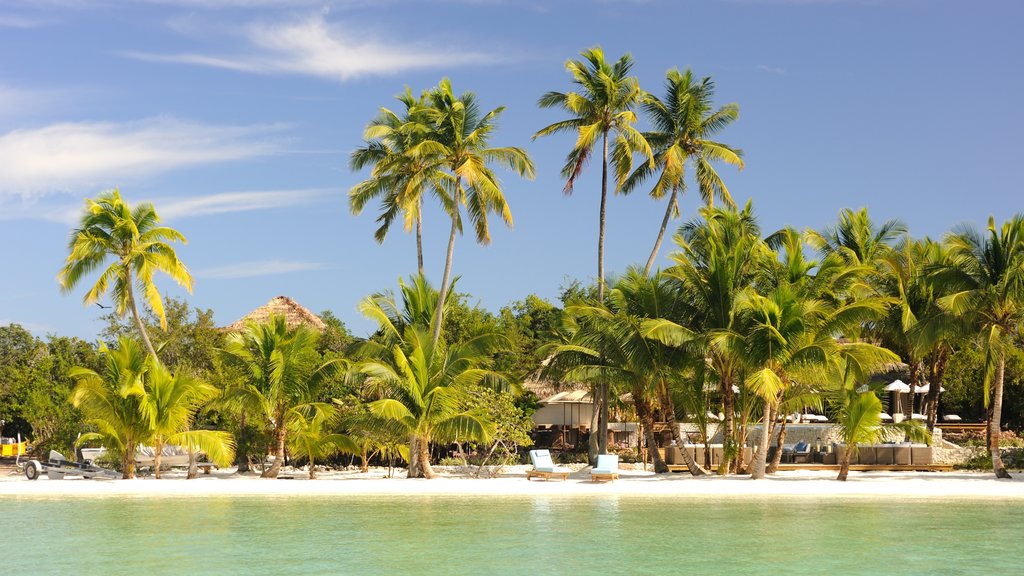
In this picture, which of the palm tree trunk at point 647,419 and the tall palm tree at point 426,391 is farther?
the palm tree trunk at point 647,419

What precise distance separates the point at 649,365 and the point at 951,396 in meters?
20.0

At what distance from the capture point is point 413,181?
25.8 m

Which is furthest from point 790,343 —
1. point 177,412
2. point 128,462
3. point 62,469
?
point 62,469

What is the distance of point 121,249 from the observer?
26.3m

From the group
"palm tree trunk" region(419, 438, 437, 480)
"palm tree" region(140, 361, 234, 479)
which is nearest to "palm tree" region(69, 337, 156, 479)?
"palm tree" region(140, 361, 234, 479)

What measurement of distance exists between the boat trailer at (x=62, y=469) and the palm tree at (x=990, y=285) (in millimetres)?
18975

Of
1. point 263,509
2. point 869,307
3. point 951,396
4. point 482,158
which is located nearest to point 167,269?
point 482,158

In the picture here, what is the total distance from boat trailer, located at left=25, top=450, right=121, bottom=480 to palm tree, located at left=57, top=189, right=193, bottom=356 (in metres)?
3.12

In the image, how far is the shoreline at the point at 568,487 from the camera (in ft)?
65.7

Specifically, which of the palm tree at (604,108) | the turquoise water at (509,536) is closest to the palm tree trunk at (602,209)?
the palm tree at (604,108)

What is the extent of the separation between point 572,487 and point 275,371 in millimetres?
7143

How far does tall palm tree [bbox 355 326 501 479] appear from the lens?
2300cm

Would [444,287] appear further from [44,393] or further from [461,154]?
[44,393]

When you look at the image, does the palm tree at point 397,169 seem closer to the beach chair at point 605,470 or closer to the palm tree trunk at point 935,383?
the beach chair at point 605,470
